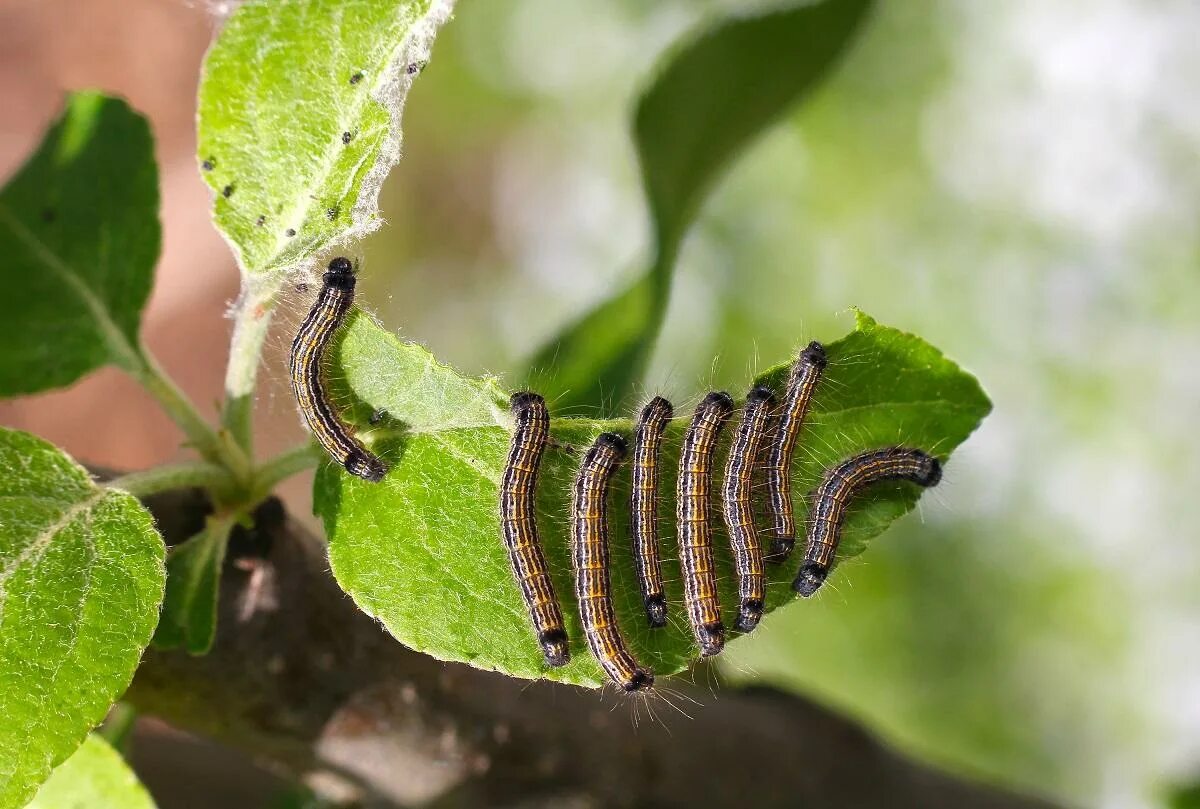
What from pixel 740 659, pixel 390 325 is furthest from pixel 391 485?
pixel 740 659

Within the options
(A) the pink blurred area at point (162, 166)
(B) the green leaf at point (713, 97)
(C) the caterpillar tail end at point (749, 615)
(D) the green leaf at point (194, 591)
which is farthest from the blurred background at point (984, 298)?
(C) the caterpillar tail end at point (749, 615)

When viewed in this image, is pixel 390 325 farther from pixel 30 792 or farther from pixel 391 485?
pixel 30 792

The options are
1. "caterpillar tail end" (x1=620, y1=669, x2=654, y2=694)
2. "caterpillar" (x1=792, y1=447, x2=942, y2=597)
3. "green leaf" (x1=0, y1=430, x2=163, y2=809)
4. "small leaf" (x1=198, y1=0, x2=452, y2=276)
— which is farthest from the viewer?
"caterpillar tail end" (x1=620, y1=669, x2=654, y2=694)

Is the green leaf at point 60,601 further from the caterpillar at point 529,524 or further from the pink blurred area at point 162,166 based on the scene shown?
the pink blurred area at point 162,166

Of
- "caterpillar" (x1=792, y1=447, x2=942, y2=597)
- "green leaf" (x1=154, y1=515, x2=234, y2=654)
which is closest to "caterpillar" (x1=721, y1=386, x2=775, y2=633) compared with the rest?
"caterpillar" (x1=792, y1=447, x2=942, y2=597)

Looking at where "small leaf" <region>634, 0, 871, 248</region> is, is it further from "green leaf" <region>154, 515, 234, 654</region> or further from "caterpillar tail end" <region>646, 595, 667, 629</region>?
"green leaf" <region>154, 515, 234, 654</region>

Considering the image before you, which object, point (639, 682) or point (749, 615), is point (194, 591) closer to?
point (639, 682)
